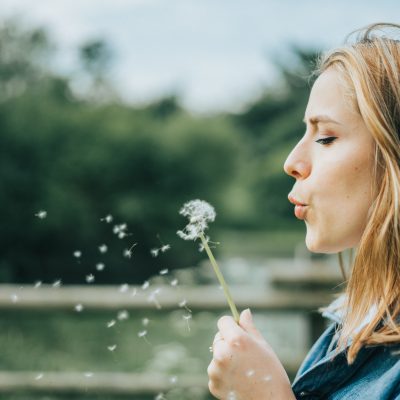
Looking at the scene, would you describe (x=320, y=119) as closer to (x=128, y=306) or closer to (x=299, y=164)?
(x=299, y=164)

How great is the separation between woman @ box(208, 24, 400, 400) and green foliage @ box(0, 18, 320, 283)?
847 cm

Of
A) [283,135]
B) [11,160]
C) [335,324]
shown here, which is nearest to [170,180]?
[11,160]

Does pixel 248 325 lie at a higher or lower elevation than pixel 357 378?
higher

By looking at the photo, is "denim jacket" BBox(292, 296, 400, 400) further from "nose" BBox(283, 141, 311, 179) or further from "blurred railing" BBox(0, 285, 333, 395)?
"blurred railing" BBox(0, 285, 333, 395)

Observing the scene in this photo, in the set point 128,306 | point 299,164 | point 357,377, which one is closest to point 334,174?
point 299,164

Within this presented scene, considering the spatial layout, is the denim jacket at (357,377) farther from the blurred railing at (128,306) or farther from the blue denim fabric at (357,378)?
the blurred railing at (128,306)

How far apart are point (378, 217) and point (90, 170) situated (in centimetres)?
1014

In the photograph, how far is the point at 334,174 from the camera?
4.12 feet

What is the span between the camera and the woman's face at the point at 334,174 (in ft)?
4.11

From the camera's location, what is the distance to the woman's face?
4.11 feet

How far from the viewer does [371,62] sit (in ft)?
4.37

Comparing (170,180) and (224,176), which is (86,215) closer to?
(170,180)

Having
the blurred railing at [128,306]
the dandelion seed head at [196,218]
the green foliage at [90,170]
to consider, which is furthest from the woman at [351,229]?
the green foliage at [90,170]

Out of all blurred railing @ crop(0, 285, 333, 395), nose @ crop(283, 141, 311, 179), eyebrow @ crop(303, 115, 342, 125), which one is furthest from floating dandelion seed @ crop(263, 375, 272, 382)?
blurred railing @ crop(0, 285, 333, 395)
